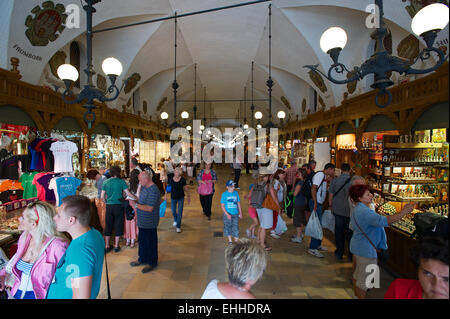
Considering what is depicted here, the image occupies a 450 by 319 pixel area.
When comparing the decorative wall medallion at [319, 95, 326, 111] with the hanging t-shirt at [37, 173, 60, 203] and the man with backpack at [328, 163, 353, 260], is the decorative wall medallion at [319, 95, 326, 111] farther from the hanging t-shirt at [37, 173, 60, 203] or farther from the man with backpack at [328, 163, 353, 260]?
the hanging t-shirt at [37, 173, 60, 203]

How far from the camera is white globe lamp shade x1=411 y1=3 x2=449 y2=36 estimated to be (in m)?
1.95

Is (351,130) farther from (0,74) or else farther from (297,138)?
(0,74)

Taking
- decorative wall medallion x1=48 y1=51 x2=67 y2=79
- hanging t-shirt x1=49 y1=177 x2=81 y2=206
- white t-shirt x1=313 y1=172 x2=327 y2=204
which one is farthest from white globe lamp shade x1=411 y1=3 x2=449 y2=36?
decorative wall medallion x1=48 y1=51 x2=67 y2=79

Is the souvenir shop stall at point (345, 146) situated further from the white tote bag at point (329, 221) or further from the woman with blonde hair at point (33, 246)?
the woman with blonde hair at point (33, 246)

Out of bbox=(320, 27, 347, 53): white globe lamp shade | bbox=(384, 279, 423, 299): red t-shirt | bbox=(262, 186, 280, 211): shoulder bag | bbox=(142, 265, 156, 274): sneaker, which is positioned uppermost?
bbox=(320, 27, 347, 53): white globe lamp shade

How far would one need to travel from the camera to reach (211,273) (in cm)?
347

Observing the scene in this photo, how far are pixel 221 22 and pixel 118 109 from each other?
19.1 ft

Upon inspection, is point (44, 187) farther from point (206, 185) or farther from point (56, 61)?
point (56, 61)

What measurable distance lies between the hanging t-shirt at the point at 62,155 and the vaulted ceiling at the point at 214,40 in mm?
1875

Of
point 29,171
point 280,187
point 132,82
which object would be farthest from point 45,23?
point 280,187

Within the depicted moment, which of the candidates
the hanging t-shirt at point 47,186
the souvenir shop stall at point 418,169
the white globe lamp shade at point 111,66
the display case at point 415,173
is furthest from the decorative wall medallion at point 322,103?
the hanging t-shirt at point 47,186

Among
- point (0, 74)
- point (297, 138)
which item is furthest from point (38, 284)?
point (297, 138)

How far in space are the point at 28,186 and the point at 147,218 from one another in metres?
2.77

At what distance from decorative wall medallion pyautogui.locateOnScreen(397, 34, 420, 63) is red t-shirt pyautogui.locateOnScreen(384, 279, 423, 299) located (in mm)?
6193
